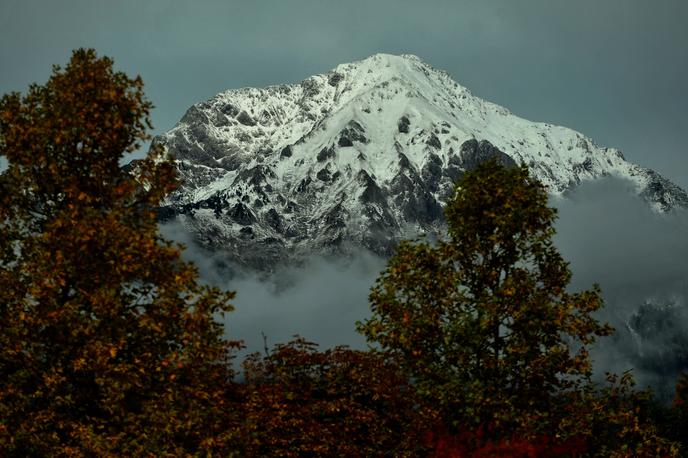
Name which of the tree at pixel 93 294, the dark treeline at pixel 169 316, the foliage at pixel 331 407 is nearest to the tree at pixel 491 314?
the dark treeline at pixel 169 316

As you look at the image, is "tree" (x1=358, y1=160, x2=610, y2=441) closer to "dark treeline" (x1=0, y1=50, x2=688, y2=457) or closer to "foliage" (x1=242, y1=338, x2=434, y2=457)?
"dark treeline" (x1=0, y1=50, x2=688, y2=457)

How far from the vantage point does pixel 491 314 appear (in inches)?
1019

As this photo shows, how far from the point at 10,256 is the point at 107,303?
12.0ft

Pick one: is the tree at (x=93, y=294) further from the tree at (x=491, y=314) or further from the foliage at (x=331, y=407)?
the foliage at (x=331, y=407)

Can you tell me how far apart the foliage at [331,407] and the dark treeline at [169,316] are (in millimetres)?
4169

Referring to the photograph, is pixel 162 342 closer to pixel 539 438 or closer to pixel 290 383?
pixel 539 438

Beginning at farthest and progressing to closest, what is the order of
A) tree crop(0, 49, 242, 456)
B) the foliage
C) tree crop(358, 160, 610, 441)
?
the foliage, tree crop(358, 160, 610, 441), tree crop(0, 49, 242, 456)

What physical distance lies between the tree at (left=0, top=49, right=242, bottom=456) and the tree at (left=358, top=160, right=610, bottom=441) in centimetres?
778

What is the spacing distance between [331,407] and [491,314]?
45.2ft

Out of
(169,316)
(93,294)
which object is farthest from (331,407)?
(93,294)

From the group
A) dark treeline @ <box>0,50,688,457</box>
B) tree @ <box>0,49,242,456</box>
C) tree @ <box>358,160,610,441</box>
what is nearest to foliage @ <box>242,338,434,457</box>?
dark treeline @ <box>0,50,688,457</box>

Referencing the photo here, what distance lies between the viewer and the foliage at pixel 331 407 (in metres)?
35.2

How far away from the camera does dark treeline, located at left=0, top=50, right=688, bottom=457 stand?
20.8 meters

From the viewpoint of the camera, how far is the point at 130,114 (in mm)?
23875
